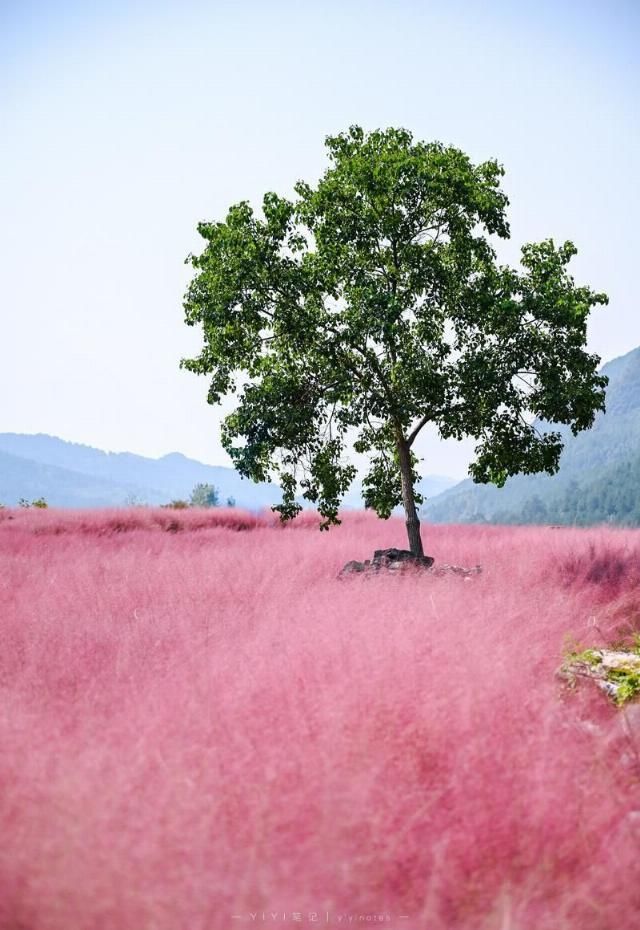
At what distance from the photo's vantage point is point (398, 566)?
1323 centimetres

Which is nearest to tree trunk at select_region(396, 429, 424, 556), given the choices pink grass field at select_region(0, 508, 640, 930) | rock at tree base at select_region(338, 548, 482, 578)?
rock at tree base at select_region(338, 548, 482, 578)

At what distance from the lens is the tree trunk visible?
573 inches

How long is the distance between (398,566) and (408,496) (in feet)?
6.15

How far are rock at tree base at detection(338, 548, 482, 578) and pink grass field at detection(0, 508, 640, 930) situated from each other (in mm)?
5227

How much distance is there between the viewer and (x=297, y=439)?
14195 mm

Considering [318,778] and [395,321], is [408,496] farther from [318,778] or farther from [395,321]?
[318,778]

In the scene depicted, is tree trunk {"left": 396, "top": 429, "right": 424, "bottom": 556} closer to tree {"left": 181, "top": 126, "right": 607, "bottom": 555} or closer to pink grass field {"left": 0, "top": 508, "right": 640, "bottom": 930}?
tree {"left": 181, "top": 126, "right": 607, "bottom": 555}

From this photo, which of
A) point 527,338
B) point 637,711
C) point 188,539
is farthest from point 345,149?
point 637,711

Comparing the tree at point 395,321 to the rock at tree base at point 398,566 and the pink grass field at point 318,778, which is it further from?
the pink grass field at point 318,778

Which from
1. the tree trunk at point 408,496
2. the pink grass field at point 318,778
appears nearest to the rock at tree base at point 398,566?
the tree trunk at point 408,496

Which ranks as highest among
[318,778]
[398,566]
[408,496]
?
[408,496]

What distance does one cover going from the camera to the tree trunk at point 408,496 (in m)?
14.6

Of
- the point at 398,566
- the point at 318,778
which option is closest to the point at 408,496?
the point at 398,566

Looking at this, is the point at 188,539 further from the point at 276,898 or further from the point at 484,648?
the point at 276,898
